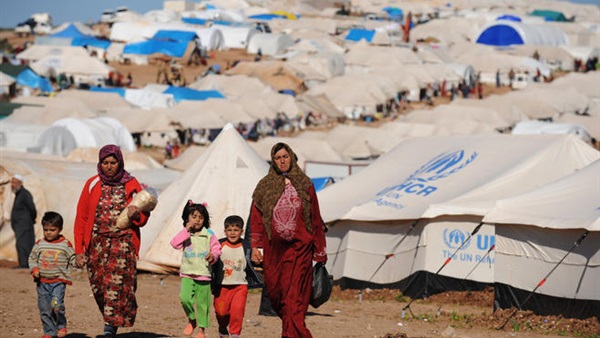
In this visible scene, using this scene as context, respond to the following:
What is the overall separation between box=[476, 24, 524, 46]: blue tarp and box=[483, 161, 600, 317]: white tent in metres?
61.4

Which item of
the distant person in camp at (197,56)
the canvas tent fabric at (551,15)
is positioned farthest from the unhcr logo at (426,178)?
the canvas tent fabric at (551,15)

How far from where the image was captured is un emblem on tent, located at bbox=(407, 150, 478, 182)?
13.2 m

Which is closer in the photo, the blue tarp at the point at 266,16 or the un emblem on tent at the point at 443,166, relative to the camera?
the un emblem on tent at the point at 443,166

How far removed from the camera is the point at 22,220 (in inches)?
512

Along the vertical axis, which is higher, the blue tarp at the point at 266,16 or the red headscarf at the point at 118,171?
the blue tarp at the point at 266,16

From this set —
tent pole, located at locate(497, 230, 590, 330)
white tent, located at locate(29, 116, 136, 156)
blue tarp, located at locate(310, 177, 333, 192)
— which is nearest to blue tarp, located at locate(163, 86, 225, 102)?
white tent, located at locate(29, 116, 136, 156)

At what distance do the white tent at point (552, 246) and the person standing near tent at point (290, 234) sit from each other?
4.53m

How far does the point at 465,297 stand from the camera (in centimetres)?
1219

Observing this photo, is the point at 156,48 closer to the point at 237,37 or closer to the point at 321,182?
the point at 237,37

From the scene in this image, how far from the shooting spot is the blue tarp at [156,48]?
55.5 m

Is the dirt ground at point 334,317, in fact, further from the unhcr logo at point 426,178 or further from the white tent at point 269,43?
the white tent at point 269,43

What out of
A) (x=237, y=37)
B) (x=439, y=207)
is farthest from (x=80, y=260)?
(x=237, y=37)

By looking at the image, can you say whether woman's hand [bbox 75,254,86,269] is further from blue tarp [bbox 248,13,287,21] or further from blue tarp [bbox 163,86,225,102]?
blue tarp [bbox 248,13,287,21]

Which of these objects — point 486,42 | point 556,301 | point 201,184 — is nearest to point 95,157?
point 201,184
